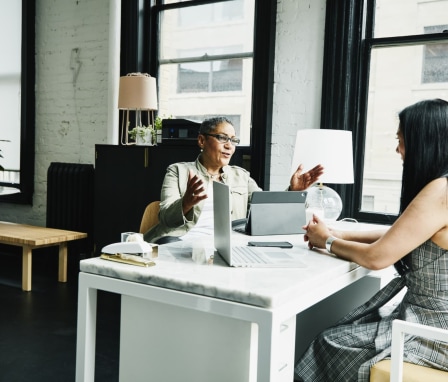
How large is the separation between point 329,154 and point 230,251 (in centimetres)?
138

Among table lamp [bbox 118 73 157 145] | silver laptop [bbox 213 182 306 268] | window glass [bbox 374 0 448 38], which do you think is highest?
window glass [bbox 374 0 448 38]

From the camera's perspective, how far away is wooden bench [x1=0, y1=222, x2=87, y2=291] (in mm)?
3969

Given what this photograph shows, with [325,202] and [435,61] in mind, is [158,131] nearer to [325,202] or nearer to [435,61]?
[325,202]

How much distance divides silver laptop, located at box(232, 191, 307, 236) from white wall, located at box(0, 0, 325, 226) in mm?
1447

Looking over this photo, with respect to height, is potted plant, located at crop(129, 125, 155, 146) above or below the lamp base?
above

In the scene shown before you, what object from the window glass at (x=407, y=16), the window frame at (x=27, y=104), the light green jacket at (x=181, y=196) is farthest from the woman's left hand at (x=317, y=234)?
the window frame at (x=27, y=104)

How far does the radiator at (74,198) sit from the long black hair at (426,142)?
3.43m

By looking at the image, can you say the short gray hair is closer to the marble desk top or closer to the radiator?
the marble desk top

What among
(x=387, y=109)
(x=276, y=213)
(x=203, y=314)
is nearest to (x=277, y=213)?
(x=276, y=213)

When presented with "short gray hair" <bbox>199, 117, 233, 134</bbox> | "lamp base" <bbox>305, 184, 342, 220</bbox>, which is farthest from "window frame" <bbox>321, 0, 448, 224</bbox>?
"short gray hair" <bbox>199, 117, 233, 134</bbox>

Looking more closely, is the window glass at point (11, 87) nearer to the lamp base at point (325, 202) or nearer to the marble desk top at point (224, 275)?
the lamp base at point (325, 202)

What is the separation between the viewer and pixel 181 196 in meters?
2.88

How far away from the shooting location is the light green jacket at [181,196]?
2494mm

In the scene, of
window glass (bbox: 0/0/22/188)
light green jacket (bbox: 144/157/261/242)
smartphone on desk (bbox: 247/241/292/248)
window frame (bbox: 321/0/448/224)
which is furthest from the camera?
window glass (bbox: 0/0/22/188)
